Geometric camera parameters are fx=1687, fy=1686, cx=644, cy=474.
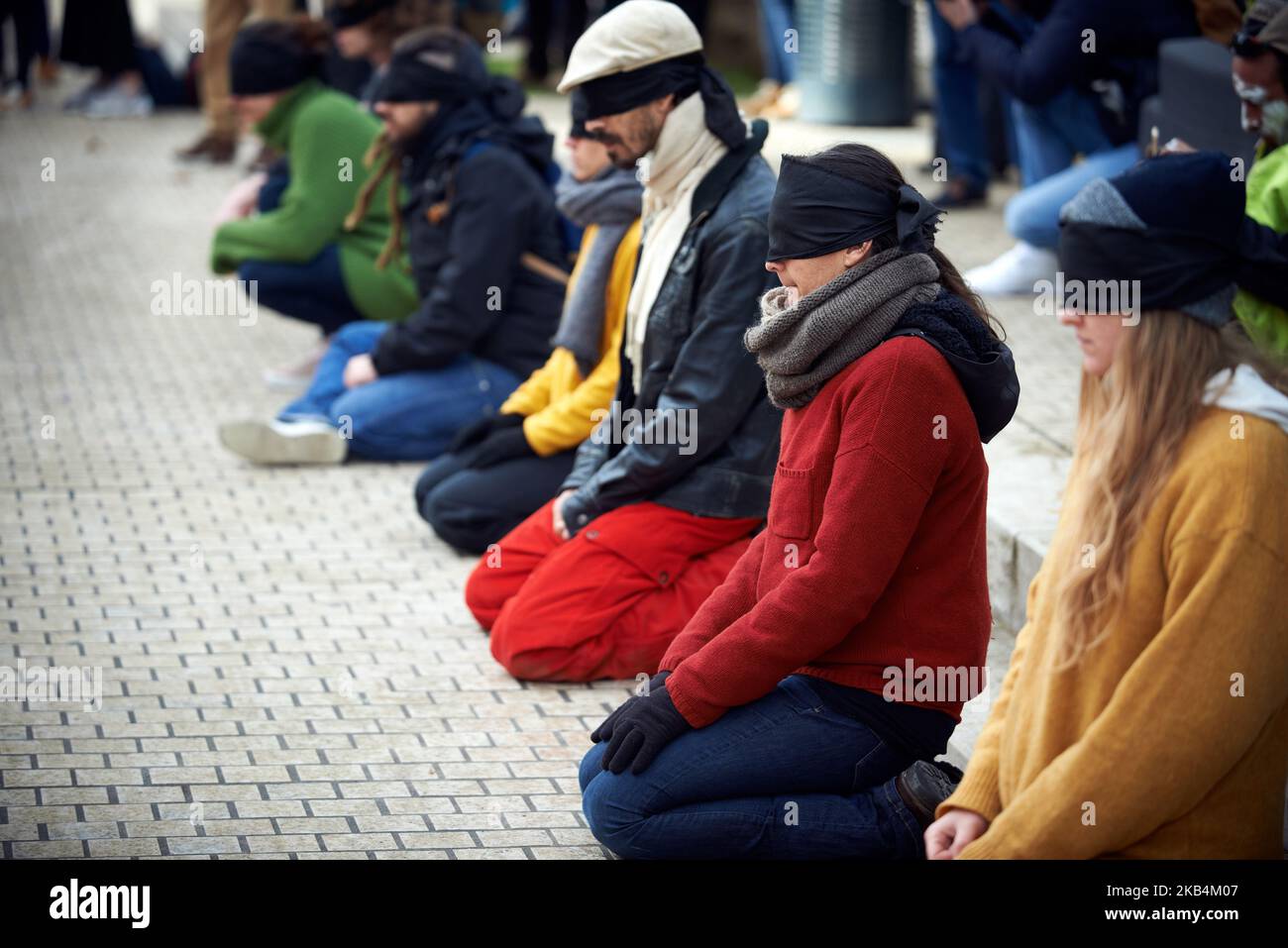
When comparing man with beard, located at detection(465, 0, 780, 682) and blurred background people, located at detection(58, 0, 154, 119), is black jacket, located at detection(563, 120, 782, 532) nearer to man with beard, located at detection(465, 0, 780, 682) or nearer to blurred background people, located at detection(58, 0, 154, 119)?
man with beard, located at detection(465, 0, 780, 682)

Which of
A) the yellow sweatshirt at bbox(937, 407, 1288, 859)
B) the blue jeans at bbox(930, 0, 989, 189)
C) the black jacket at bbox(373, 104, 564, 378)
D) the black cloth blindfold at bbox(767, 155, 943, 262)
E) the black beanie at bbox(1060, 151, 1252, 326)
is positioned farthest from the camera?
the blue jeans at bbox(930, 0, 989, 189)

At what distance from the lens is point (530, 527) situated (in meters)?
4.71

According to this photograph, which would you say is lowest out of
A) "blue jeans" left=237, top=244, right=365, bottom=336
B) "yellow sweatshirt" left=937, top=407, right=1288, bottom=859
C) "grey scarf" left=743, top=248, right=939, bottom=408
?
"blue jeans" left=237, top=244, right=365, bottom=336

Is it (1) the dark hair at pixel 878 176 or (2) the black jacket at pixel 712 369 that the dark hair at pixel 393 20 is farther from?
(1) the dark hair at pixel 878 176

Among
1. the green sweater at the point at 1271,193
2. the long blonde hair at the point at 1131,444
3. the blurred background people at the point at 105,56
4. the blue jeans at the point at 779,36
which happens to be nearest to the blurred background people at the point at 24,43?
the blurred background people at the point at 105,56

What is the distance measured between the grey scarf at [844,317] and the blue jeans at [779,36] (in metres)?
8.78

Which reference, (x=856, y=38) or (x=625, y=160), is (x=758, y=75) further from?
(x=625, y=160)

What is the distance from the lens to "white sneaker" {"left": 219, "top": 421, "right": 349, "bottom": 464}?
20.3 feet

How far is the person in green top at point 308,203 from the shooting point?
269 inches

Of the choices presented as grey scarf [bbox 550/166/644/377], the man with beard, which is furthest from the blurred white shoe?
the man with beard

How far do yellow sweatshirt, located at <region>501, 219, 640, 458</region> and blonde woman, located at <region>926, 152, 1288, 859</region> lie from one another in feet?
7.42

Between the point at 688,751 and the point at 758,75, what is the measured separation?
12218 millimetres
